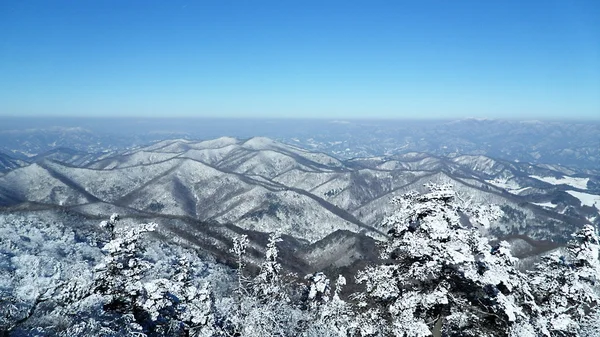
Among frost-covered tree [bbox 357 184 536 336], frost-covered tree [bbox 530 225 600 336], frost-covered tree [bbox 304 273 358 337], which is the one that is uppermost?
frost-covered tree [bbox 357 184 536 336]

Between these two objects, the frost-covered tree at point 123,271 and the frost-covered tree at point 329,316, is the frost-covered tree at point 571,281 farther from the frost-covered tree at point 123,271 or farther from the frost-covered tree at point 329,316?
the frost-covered tree at point 123,271

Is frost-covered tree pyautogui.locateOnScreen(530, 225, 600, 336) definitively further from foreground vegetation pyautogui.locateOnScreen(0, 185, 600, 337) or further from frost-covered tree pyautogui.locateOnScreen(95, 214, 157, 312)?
frost-covered tree pyautogui.locateOnScreen(95, 214, 157, 312)

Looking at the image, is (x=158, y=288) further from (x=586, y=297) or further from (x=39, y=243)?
(x=39, y=243)

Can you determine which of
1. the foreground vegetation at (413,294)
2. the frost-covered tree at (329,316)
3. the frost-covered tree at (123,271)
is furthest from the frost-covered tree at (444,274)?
the frost-covered tree at (123,271)

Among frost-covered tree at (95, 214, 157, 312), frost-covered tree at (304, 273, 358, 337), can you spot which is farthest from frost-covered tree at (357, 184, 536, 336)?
frost-covered tree at (95, 214, 157, 312)

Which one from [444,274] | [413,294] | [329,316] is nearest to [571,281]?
[444,274]

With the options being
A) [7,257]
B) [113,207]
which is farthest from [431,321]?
[113,207]
